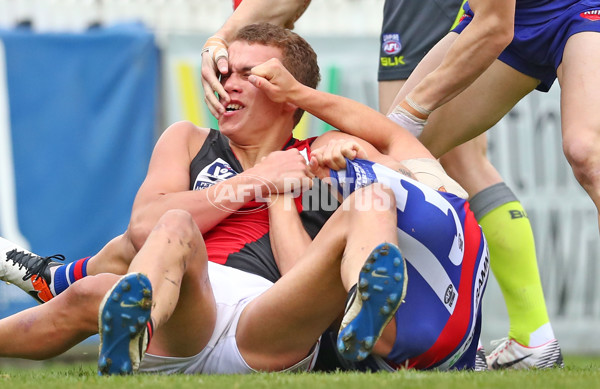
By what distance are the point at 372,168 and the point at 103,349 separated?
38.3 inches

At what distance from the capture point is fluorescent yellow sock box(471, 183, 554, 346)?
418 centimetres

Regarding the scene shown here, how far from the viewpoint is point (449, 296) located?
2.85 meters

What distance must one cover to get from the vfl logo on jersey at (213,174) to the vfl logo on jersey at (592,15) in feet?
4.95

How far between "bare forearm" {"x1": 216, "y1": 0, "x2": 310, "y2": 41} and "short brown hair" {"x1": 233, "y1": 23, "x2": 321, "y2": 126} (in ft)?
1.32

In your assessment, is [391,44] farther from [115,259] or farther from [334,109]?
[115,259]

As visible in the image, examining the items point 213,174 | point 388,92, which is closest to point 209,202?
point 213,174

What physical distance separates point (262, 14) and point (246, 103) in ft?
3.19

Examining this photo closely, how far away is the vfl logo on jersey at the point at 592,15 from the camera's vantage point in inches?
142

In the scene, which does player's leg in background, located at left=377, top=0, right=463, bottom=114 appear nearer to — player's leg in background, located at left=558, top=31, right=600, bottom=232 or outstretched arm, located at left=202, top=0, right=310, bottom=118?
outstretched arm, located at left=202, top=0, right=310, bottom=118

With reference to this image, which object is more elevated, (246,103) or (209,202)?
(246,103)

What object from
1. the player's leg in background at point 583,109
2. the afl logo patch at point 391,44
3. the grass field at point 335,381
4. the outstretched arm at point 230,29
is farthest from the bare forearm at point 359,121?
the afl logo patch at point 391,44

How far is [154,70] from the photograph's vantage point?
704 cm

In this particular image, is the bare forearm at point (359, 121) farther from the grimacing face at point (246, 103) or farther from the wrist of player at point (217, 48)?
the wrist of player at point (217, 48)

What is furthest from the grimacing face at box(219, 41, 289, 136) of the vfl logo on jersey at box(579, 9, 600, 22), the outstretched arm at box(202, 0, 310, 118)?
the vfl logo on jersey at box(579, 9, 600, 22)
